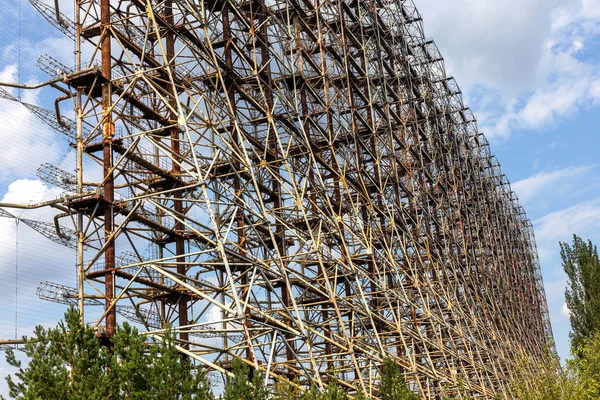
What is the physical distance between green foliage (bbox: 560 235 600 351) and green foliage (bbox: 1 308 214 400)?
4056 centimetres

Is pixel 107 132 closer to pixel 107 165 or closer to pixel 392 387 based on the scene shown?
pixel 107 165

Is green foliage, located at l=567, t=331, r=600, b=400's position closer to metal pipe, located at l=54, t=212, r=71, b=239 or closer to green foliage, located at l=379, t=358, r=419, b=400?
green foliage, located at l=379, t=358, r=419, b=400

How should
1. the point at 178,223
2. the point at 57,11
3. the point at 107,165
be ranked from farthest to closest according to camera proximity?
the point at 178,223 < the point at 57,11 < the point at 107,165

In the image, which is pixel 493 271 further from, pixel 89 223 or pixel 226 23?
pixel 89 223

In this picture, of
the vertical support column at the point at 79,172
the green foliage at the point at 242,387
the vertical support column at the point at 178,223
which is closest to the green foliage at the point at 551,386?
the vertical support column at the point at 178,223

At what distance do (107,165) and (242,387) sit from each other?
7.28m

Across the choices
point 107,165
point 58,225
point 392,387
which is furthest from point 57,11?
point 392,387

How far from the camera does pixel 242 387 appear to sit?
14.2 meters

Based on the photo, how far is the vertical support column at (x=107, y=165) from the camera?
18297 millimetres

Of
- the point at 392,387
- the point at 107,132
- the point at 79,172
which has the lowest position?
the point at 392,387

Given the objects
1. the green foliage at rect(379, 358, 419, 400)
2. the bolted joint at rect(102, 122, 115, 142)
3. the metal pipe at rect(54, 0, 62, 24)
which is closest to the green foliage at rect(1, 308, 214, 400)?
the bolted joint at rect(102, 122, 115, 142)

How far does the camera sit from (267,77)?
26.4 metres

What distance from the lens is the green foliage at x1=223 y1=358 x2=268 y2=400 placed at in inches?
552

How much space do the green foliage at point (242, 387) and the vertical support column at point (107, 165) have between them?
4.32 meters
